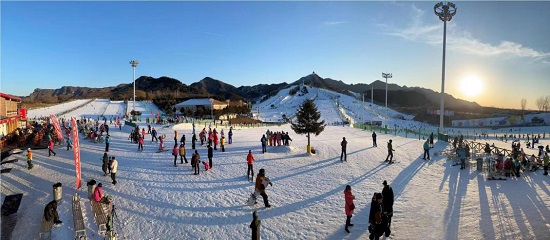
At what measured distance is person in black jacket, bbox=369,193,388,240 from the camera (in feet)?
24.8

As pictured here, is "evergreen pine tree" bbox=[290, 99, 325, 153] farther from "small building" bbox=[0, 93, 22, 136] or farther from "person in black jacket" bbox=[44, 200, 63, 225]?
"small building" bbox=[0, 93, 22, 136]

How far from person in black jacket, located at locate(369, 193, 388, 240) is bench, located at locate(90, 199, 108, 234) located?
7.23 meters

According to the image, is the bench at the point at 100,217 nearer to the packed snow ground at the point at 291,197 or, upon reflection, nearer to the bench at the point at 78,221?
the packed snow ground at the point at 291,197

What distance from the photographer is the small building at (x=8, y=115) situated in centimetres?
2817

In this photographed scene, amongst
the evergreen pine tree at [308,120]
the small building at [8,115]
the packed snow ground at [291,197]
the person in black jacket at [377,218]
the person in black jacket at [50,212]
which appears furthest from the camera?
the small building at [8,115]

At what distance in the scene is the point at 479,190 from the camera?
488 inches

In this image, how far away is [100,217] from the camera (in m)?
9.52

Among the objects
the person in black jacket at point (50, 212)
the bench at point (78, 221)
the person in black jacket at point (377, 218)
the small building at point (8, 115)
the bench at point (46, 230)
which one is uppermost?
the small building at point (8, 115)

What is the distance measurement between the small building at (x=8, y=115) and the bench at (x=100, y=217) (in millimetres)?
23231

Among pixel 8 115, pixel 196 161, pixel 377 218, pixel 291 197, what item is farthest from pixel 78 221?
pixel 8 115

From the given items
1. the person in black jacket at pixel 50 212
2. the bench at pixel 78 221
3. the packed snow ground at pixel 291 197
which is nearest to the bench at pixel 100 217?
the packed snow ground at pixel 291 197

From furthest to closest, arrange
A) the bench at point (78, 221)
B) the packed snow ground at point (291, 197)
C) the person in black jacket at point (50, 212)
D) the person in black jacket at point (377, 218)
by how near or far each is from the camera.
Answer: the person in black jacket at point (50, 212) < the packed snow ground at point (291, 197) < the bench at point (78, 221) < the person in black jacket at point (377, 218)

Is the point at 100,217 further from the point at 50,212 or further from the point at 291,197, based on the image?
the point at 291,197

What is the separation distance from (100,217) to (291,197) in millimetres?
6076
